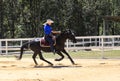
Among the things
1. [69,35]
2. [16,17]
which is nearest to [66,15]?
[16,17]

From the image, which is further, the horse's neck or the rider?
the horse's neck

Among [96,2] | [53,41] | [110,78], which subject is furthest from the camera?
[96,2]

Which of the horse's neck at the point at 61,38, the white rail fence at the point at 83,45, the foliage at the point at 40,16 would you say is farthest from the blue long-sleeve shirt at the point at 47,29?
the foliage at the point at 40,16

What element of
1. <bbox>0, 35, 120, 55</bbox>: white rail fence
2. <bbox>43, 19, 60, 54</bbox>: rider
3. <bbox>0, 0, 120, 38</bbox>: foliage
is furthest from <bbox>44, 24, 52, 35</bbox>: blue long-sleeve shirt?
<bbox>0, 0, 120, 38</bbox>: foliage


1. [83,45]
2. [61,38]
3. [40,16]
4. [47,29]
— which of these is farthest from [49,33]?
[40,16]

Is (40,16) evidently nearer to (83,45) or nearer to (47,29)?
(83,45)

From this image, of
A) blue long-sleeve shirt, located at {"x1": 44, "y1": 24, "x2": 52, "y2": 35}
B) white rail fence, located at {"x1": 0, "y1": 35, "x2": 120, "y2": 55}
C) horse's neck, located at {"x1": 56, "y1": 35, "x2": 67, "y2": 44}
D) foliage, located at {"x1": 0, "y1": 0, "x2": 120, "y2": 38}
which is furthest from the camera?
foliage, located at {"x1": 0, "y1": 0, "x2": 120, "y2": 38}

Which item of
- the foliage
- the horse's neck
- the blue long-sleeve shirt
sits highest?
the blue long-sleeve shirt

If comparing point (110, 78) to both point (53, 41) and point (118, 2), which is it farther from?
point (118, 2)

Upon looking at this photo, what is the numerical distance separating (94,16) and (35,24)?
1280 cm

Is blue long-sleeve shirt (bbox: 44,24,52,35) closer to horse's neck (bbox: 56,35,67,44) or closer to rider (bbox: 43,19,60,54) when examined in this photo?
rider (bbox: 43,19,60,54)

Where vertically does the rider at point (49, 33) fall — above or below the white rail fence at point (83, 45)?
above

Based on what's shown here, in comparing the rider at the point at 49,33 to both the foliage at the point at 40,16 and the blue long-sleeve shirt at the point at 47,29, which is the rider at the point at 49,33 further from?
the foliage at the point at 40,16

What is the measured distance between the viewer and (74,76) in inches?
520
